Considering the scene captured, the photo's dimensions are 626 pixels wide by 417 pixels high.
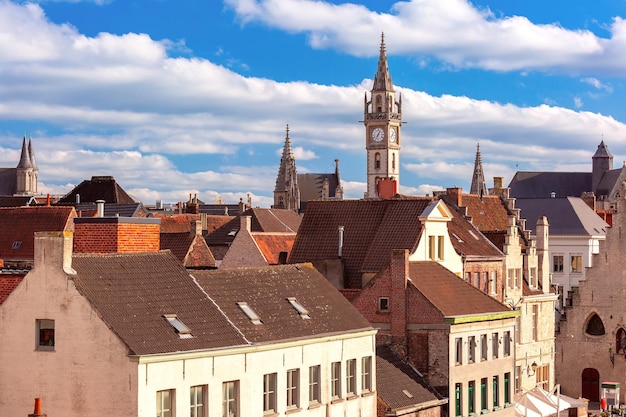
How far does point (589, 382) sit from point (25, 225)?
37928 mm

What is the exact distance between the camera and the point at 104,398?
1353 inches

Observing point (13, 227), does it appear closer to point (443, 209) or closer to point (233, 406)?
point (443, 209)

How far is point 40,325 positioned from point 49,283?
1.30 meters

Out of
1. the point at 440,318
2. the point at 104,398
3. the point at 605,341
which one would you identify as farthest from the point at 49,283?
the point at 605,341

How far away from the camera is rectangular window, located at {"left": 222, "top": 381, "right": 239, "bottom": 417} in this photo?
37406 millimetres

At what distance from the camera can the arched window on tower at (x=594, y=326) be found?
84.6 metres

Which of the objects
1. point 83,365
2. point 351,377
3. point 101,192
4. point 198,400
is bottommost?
point 351,377

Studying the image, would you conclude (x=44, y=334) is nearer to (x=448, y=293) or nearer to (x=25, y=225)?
(x=448, y=293)

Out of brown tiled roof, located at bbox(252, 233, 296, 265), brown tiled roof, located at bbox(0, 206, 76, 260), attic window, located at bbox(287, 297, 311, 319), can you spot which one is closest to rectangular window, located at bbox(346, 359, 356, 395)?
attic window, located at bbox(287, 297, 311, 319)

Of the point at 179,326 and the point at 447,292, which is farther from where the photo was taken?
the point at 447,292

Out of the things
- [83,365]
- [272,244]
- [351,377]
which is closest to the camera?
[83,365]

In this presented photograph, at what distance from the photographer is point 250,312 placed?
40.7 metres

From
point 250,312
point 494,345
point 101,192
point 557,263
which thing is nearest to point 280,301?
point 250,312

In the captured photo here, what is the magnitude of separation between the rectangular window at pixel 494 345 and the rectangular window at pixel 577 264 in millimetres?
47565
